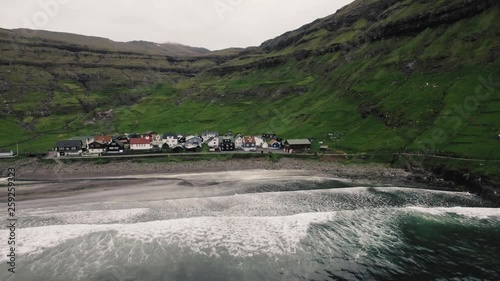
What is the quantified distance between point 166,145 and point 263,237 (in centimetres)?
9883

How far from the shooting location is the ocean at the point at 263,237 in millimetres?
43031

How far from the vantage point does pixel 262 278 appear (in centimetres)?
4156

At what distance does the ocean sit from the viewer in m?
43.0

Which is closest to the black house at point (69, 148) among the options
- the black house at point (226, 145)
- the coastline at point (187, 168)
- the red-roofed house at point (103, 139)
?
the red-roofed house at point (103, 139)

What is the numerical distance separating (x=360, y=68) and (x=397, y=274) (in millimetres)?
168881

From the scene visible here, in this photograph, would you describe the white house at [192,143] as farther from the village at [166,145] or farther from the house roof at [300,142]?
the house roof at [300,142]

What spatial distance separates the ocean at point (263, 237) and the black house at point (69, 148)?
58099 millimetres

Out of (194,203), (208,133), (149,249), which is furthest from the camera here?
(208,133)

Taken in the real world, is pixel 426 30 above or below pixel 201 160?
above

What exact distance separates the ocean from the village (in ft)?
169

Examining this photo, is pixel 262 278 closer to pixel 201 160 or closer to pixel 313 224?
pixel 313 224

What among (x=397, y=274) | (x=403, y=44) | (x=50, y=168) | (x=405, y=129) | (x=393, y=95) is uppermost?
(x=403, y=44)

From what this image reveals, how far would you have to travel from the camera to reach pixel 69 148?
12450cm

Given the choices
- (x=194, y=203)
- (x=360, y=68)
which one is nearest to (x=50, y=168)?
(x=194, y=203)
